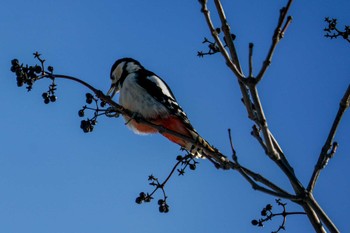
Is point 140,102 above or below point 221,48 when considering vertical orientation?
above

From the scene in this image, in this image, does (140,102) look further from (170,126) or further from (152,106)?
(170,126)

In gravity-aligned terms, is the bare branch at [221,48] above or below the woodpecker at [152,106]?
below

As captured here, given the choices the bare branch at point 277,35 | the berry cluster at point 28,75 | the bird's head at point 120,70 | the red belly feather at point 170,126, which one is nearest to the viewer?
the bare branch at point 277,35

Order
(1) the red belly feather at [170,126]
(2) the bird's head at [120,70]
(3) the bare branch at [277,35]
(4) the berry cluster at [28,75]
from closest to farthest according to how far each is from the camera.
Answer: (3) the bare branch at [277,35] → (4) the berry cluster at [28,75] → (1) the red belly feather at [170,126] → (2) the bird's head at [120,70]

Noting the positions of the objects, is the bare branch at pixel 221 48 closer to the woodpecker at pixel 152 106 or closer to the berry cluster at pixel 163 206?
the berry cluster at pixel 163 206

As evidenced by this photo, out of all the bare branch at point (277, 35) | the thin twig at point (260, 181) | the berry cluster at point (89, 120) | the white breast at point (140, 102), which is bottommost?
the thin twig at point (260, 181)

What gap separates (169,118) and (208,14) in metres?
2.61

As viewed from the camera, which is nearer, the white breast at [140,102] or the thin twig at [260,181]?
the thin twig at [260,181]

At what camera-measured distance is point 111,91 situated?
19.8ft

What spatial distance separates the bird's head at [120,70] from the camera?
234 inches

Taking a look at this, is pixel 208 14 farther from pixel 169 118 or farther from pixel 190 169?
pixel 169 118

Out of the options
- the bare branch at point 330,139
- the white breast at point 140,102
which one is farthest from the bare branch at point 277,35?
the white breast at point 140,102

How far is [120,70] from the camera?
245 inches

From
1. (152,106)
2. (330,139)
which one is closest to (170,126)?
(152,106)
